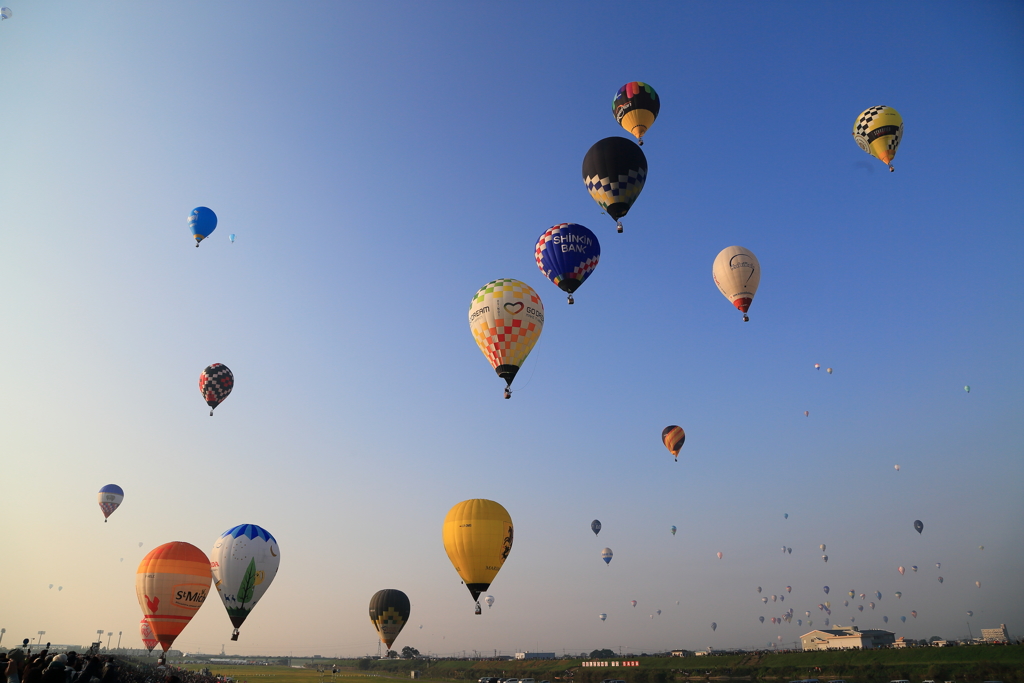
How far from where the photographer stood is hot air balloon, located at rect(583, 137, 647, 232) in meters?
27.2

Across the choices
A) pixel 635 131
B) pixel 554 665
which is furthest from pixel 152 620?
pixel 554 665

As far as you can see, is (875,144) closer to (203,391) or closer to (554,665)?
(203,391)

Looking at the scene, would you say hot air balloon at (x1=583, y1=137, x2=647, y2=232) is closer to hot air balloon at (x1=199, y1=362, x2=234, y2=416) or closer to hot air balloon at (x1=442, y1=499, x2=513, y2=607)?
hot air balloon at (x1=442, y1=499, x2=513, y2=607)

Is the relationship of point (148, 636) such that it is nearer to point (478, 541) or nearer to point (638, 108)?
point (478, 541)

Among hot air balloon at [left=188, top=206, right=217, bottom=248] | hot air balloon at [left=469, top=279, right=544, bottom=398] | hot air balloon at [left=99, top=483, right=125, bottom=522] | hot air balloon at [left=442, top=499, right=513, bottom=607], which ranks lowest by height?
hot air balloon at [left=442, top=499, right=513, bottom=607]

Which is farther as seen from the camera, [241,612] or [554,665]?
[554,665]

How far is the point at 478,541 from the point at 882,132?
30334mm

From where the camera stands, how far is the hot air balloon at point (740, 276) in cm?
3011

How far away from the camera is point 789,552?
70.9 m

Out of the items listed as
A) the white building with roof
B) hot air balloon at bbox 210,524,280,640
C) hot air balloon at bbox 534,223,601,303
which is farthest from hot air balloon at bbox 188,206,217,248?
the white building with roof

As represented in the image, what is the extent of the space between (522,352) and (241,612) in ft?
56.9

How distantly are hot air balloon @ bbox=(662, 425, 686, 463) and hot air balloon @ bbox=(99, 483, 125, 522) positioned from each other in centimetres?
4249

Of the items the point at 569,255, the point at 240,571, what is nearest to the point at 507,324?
the point at 569,255

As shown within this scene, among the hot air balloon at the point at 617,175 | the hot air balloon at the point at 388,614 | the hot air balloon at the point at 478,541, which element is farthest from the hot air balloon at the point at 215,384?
the hot air balloon at the point at 617,175
